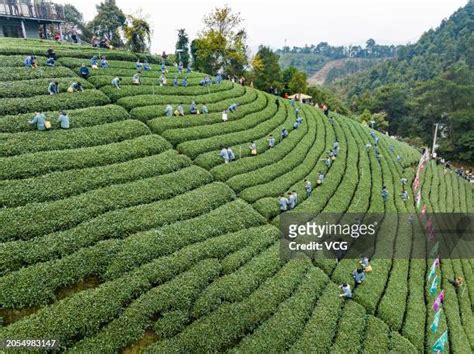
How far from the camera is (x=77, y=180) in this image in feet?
60.7

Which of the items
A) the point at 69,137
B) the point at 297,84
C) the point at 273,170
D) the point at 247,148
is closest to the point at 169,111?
the point at 247,148

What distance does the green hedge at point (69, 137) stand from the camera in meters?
19.6

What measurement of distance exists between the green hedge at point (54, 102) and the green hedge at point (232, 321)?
55.3 feet

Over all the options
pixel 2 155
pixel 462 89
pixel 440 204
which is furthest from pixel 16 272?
pixel 462 89

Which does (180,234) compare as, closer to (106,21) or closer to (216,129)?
(216,129)

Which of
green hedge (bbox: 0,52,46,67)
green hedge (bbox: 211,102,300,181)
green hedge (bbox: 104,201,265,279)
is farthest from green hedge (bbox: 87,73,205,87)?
green hedge (bbox: 104,201,265,279)

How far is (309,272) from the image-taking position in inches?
756

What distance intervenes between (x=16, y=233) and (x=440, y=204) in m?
36.5

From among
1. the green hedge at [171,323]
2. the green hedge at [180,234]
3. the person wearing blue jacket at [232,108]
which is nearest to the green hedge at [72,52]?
the person wearing blue jacket at [232,108]

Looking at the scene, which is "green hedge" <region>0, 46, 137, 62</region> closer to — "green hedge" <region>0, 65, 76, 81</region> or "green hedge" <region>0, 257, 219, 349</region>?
"green hedge" <region>0, 65, 76, 81</region>

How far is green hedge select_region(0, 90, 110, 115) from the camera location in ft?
73.8

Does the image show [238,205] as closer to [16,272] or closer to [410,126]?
[16,272]

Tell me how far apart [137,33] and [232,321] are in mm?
36953

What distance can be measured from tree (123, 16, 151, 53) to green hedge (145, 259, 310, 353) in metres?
34.4
